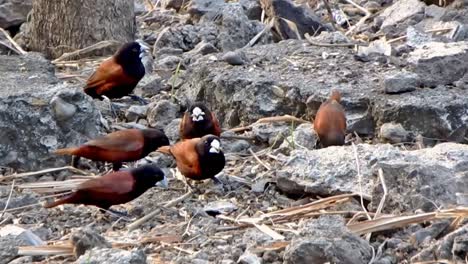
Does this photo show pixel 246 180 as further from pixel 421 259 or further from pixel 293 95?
pixel 421 259

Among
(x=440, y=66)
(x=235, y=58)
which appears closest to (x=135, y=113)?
(x=235, y=58)

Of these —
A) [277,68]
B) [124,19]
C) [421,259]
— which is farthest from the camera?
[124,19]

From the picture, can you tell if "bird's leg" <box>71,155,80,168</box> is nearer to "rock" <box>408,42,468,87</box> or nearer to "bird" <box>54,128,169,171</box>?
"bird" <box>54,128,169,171</box>

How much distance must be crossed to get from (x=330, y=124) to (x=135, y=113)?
1.48 m

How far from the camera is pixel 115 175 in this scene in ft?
17.5

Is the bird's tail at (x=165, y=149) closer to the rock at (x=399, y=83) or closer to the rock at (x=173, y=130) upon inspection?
the rock at (x=173, y=130)

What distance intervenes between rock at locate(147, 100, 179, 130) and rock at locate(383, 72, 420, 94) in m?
1.25

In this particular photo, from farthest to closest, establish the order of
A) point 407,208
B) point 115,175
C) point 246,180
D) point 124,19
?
1. point 124,19
2. point 246,180
3. point 115,175
4. point 407,208

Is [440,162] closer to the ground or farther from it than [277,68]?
farther from it

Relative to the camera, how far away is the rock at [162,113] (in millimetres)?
6986

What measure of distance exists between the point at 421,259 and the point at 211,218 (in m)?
1.08

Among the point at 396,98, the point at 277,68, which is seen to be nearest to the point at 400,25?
the point at 277,68

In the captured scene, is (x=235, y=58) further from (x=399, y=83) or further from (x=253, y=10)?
(x=253, y=10)

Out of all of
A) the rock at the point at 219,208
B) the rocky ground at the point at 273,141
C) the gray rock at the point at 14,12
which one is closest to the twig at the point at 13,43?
the rocky ground at the point at 273,141
